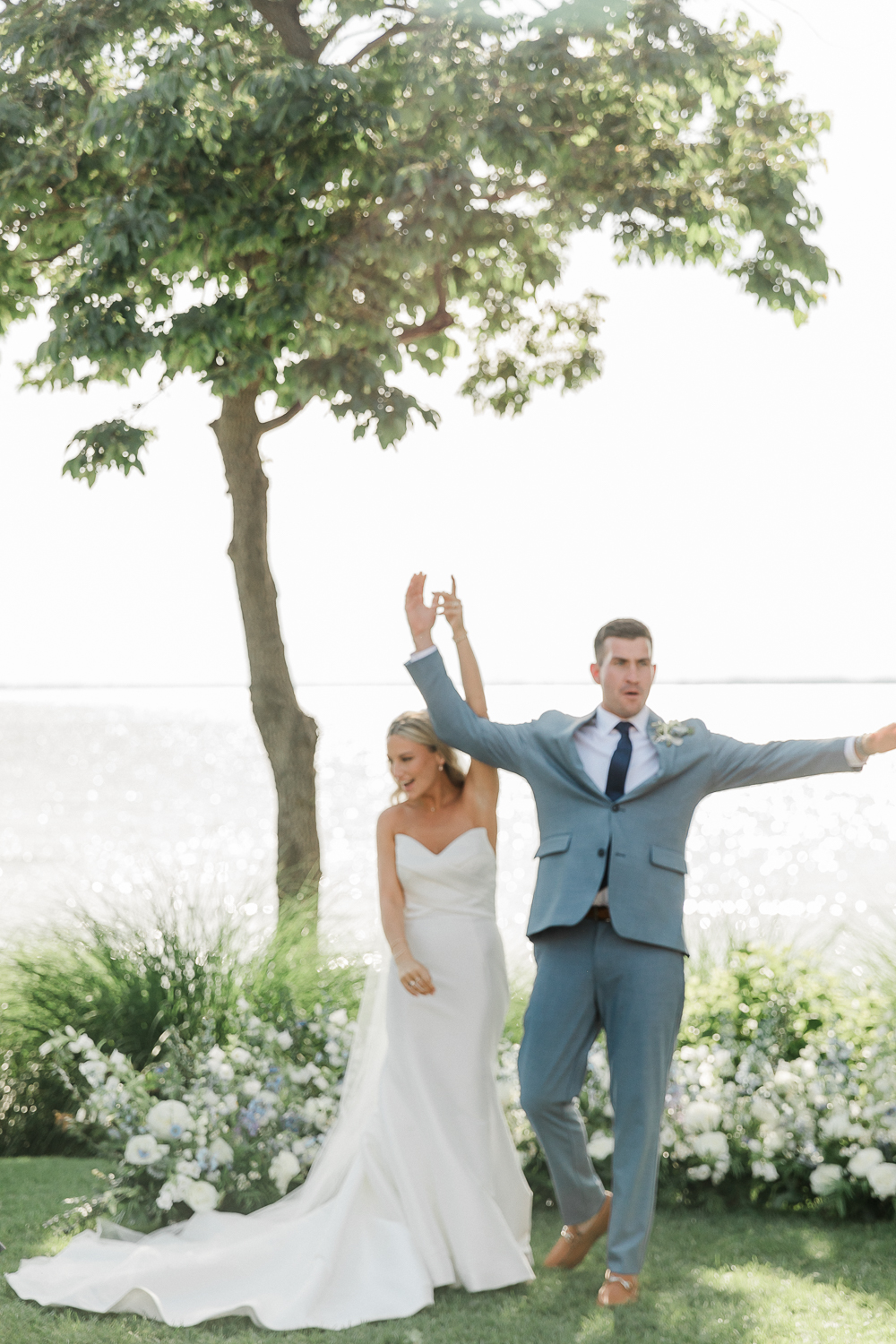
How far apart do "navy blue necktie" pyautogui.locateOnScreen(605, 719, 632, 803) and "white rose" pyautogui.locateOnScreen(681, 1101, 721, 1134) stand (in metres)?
1.67

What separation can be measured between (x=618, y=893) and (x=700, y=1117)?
154cm

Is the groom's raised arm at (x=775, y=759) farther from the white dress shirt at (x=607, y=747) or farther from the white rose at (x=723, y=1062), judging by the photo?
the white rose at (x=723, y=1062)

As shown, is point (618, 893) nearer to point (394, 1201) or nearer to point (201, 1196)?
point (394, 1201)

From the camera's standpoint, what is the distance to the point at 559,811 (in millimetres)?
4133

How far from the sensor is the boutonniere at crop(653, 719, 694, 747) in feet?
13.3

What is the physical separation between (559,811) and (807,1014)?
6.75 ft

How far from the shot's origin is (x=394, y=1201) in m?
4.24

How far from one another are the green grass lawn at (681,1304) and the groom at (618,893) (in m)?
0.18

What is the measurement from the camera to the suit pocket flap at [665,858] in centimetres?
398

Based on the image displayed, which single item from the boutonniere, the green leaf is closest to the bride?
the boutonniere

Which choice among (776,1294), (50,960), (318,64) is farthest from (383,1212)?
(318,64)

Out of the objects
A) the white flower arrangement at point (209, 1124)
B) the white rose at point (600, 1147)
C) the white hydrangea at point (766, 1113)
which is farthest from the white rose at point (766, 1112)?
the white flower arrangement at point (209, 1124)

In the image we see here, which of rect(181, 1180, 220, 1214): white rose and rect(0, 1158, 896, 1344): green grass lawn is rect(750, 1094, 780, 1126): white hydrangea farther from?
rect(181, 1180, 220, 1214): white rose

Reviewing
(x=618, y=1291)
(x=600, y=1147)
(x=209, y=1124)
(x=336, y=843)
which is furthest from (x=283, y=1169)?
(x=336, y=843)
